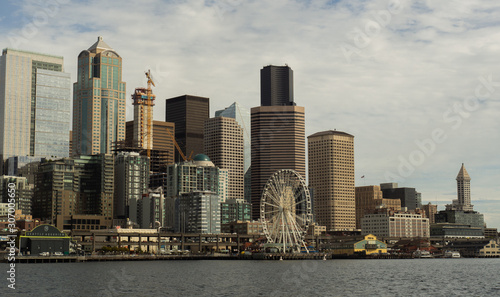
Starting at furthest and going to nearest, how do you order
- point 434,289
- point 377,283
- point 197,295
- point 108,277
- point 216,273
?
point 216,273 → point 108,277 → point 377,283 → point 434,289 → point 197,295

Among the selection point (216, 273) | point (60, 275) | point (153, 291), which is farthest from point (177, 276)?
point (153, 291)

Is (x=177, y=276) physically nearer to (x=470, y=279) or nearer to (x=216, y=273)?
(x=216, y=273)

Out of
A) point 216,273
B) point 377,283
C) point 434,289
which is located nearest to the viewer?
point 434,289

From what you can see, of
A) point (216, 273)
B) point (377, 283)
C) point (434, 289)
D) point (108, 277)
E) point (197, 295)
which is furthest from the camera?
point (216, 273)

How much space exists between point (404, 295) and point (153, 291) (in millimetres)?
40109

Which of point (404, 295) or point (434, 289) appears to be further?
point (434, 289)

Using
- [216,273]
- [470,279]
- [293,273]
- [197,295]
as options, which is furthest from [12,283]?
[470,279]

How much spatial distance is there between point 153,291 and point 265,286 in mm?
20965

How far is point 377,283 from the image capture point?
5320 inches

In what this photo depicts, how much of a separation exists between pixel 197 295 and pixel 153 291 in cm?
960

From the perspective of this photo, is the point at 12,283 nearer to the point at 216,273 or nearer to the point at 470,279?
the point at 216,273

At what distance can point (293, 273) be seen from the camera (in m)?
165

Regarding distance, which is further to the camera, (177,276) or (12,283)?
(177,276)

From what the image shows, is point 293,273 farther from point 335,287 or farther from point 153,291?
point 153,291
